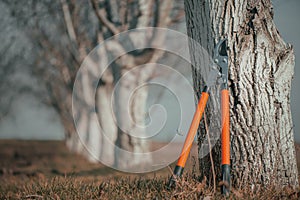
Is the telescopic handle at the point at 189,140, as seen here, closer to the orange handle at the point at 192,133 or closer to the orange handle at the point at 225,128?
the orange handle at the point at 192,133

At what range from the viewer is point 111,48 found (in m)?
10.3

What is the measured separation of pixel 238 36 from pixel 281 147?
1.18m

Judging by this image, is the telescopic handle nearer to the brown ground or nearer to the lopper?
the lopper

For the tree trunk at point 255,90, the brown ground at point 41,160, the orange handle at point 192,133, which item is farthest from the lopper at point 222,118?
the brown ground at point 41,160

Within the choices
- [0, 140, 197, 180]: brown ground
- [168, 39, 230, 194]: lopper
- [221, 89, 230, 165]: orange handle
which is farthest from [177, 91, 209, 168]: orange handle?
[0, 140, 197, 180]: brown ground

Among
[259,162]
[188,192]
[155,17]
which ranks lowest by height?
[188,192]

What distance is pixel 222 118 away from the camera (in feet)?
11.5

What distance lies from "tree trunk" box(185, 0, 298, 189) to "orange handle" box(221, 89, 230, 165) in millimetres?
171

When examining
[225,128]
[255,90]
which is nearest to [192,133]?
[225,128]

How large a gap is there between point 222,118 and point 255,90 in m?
0.46

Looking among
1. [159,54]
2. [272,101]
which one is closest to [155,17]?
[159,54]

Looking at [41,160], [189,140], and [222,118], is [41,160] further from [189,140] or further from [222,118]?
[222,118]

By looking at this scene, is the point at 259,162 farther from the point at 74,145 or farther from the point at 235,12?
the point at 74,145

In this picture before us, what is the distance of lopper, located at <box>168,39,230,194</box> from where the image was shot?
3.39 meters
